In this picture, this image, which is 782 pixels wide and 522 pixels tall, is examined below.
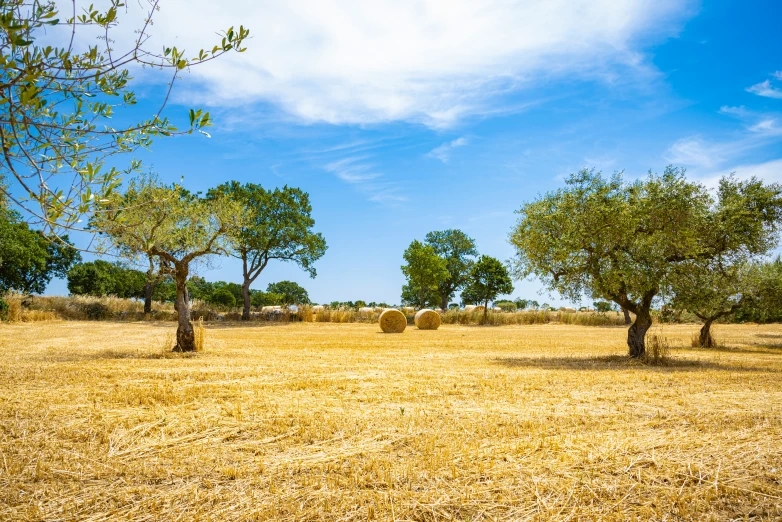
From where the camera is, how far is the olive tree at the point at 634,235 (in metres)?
13.9

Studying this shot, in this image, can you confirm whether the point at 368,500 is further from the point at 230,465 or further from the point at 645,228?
the point at 645,228

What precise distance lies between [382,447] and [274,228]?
38256 mm

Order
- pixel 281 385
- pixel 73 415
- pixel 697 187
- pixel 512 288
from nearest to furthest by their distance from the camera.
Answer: pixel 73 415, pixel 281 385, pixel 697 187, pixel 512 288

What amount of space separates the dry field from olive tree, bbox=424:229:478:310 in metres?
55.9

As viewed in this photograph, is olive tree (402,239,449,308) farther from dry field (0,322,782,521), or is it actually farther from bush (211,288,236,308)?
dry field (0,322,782,521)

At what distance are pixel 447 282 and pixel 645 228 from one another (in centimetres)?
5327

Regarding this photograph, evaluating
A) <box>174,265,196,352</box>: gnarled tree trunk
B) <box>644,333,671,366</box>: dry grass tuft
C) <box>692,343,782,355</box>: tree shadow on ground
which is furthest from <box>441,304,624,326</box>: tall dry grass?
<box>174,265,196,352</box>: gnarled tree trunk

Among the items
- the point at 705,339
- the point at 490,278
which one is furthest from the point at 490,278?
the point at 705,339

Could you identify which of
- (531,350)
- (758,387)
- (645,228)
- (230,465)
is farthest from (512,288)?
(230,465)

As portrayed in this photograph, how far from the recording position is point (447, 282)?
67.7 meters

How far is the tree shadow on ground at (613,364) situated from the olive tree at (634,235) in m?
1.05

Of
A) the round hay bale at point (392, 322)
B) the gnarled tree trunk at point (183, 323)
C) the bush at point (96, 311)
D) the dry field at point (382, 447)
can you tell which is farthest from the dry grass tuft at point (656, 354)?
the bush at point (96, 311)

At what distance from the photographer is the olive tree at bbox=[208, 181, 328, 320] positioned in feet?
138

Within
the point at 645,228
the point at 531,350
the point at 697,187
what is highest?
the point at 697,187
